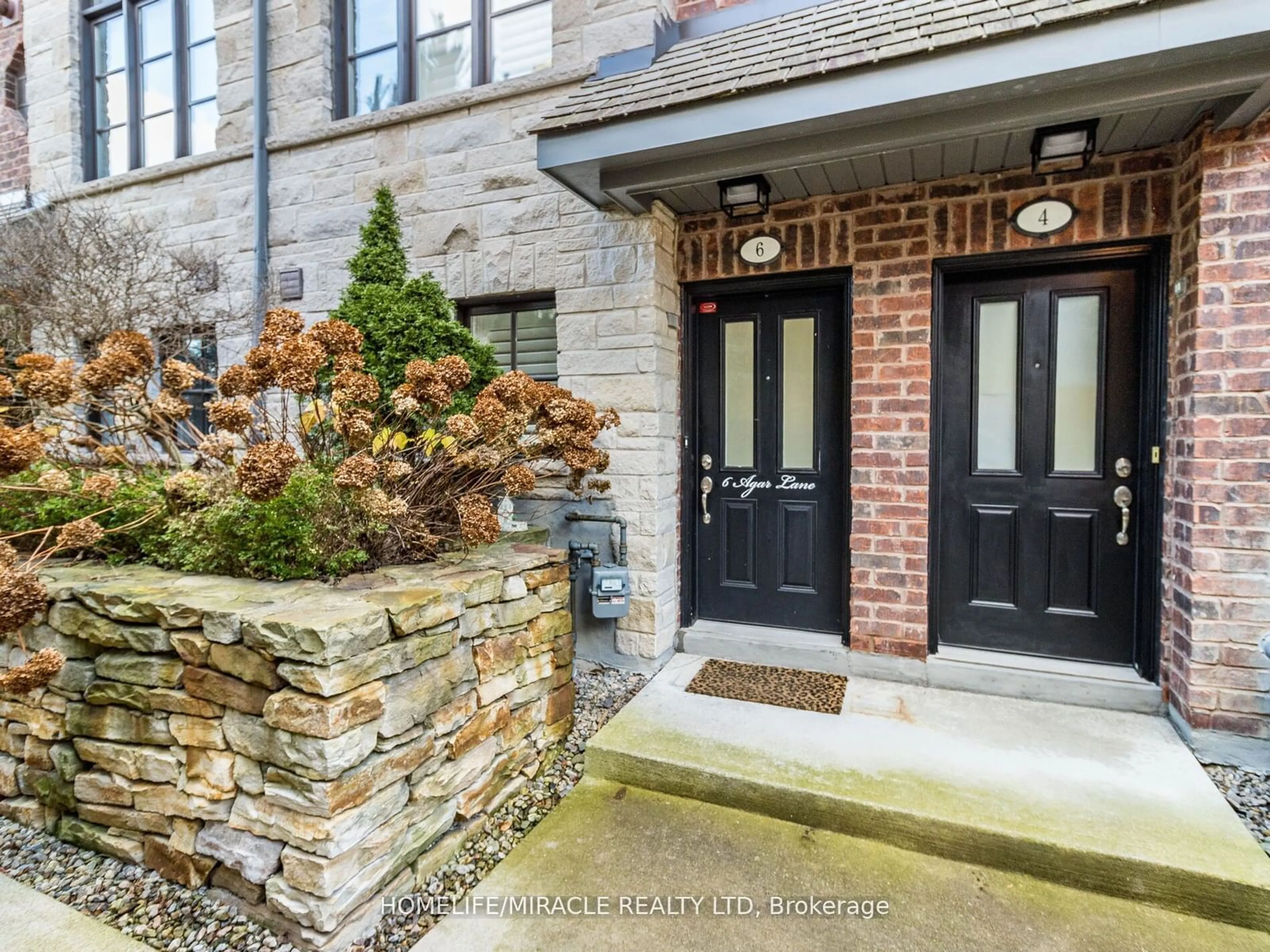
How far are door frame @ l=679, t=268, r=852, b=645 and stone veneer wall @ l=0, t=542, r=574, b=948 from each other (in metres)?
1.44

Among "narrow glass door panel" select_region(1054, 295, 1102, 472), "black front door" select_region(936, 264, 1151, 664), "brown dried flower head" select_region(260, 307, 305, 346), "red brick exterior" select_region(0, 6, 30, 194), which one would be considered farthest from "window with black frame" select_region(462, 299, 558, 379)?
"red brick exterior" select_region(0, 6, 30, 194)

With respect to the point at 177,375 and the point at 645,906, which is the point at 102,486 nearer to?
the point at 177,375

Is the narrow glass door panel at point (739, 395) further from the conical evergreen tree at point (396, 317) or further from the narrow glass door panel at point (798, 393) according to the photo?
the conical evergreen tree at point (396, 317)

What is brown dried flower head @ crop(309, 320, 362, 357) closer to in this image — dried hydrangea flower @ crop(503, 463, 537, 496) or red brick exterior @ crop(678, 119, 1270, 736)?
dried hydrangea flower @ crop(503, 463, 537, 496)

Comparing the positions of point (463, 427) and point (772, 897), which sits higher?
point (463, 427)

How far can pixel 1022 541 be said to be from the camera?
9.89 ft

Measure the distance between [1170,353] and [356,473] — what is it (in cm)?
327

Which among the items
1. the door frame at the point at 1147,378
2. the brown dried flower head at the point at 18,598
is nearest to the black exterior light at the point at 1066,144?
the door frame at the point at 1147,378

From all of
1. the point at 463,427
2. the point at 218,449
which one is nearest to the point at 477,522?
the point at 463,427

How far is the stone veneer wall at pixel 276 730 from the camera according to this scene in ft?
5.44

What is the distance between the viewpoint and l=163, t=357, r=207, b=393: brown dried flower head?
2324 mm

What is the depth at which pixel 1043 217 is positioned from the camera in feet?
9.14

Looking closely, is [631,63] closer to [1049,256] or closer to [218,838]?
[1049,256]

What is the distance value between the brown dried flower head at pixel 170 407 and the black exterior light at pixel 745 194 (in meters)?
2.45
